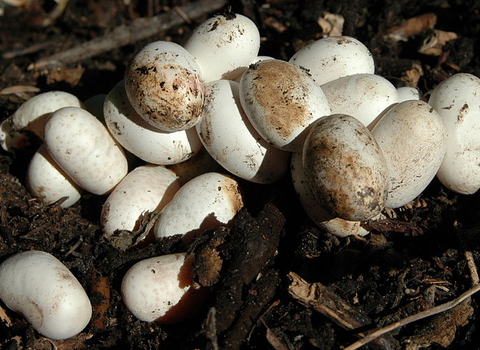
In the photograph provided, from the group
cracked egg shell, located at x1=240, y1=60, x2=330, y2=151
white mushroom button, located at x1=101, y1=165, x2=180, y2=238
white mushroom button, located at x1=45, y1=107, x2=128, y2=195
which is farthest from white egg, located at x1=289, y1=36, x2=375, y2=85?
white mushroom button, located at x1=45, y1=107, x2=128, y2=195

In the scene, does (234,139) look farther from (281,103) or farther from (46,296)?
(46,296)

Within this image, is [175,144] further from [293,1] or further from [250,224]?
[293,1]

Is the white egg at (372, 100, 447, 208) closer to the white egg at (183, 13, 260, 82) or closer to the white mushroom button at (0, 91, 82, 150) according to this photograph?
the white egg at (183, 13, 260, 82)

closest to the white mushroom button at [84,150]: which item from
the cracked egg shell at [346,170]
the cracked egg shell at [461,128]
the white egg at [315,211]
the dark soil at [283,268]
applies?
the dark soil at [283,268]

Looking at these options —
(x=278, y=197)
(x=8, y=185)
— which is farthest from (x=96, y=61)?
(x=278, y=197)

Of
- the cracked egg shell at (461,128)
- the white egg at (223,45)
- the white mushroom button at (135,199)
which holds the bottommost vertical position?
the white mushroom button at (135,199)

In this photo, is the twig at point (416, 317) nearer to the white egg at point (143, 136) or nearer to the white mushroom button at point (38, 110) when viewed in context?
the white egg at point (143, 136)
